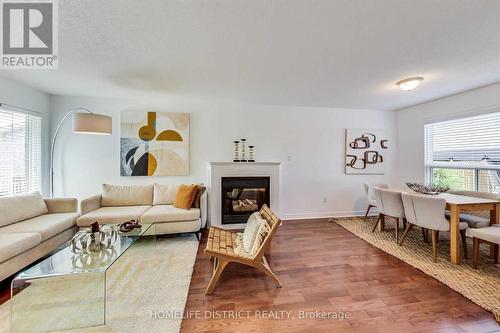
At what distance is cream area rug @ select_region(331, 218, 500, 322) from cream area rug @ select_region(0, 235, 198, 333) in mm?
2691

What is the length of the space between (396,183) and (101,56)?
6.08 meters

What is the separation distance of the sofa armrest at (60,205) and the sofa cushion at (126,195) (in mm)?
426

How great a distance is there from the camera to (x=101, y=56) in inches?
93.9

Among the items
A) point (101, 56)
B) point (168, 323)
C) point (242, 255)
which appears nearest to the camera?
point (168, 323)

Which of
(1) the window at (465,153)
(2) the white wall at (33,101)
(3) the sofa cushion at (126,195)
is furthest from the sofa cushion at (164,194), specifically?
(1) the window at (465,153)

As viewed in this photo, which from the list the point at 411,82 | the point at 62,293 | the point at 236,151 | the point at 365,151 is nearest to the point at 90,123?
the point at 62,293

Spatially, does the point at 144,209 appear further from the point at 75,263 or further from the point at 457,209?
the point at 457,209

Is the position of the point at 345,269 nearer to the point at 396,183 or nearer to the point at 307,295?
the point at 307,295

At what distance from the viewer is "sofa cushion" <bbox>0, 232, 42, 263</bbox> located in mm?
1993

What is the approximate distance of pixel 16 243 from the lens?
6.90ft

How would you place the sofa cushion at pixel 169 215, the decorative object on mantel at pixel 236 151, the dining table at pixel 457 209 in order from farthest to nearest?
1. the decorative object on mantel at pixel 236 151
2. the sofa cushion at pixel 169 215
3. the dining table at pixel 457 209

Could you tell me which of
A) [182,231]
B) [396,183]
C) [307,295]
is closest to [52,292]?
[182,231]

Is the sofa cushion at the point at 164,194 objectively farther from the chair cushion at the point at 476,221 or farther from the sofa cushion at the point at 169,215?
the chair cushion at the point at 476,221

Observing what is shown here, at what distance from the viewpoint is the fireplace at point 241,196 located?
13.2 feet
